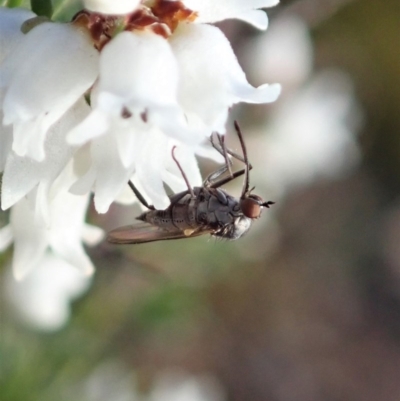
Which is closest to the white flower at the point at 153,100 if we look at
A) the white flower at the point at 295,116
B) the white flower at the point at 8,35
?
the white flower at the point at 8,35

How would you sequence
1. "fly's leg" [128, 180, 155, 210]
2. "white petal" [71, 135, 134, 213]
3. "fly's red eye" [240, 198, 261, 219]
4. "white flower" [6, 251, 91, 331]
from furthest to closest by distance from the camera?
"white flower" [6, 251, 91, 331]
"fly's red eye" [240, 198, 261, 219]
"fly's leg" [128, 180, 155, 210]
"white petal" [71, 135, 134, 213]

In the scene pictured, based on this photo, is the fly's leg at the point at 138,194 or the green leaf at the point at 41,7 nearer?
the green leaf at the point at 41,7

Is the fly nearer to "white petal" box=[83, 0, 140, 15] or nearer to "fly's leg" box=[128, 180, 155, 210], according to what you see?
"fly's leg" box=[128, 180, 155, 210]

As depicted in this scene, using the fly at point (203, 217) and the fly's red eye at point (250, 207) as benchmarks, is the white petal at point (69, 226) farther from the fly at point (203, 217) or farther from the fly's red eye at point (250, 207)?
the fly's red eye at point (250, 207)

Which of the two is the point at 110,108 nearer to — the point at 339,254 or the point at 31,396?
the point at 31,396

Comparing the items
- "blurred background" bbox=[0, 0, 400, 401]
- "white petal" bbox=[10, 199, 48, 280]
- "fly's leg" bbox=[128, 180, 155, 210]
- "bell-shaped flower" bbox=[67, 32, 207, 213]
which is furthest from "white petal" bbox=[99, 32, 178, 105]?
"blurred background" bbox=[0, 0, 400, 401]

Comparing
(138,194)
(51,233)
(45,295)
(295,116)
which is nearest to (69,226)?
(51,233)

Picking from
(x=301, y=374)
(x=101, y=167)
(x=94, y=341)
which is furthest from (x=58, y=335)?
(x=301, y=374)
